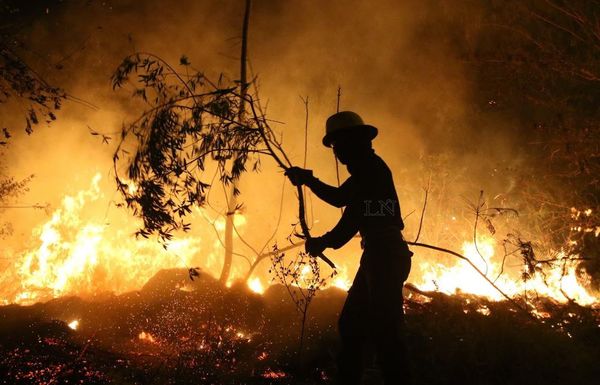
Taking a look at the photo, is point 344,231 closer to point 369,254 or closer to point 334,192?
point 369,254

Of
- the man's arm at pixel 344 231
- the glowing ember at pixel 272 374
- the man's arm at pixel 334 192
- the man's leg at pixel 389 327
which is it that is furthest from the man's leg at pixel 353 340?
the glowing ember at pixel 272 374

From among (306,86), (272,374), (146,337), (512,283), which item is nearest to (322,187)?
(272,374)

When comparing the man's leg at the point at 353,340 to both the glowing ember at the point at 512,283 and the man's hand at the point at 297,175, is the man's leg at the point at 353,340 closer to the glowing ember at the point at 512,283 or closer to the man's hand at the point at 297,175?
the man's hand at the point at 297,175

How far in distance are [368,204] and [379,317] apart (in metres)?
1.00

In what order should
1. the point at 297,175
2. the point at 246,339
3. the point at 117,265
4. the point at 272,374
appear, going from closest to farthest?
the point at 297,175 < the point at 272,374 < the point at 246,339 < the point at 117,265

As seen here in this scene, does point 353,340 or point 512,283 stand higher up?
point 512,283

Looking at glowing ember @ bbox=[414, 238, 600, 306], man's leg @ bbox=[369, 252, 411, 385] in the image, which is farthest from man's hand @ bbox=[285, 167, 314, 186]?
glowing ember @ bbox=[414, 238, 600, 306]

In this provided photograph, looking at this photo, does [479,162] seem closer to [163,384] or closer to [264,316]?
[264,316]

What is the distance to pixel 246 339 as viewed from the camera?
23.3ft

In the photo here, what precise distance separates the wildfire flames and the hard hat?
6.54m

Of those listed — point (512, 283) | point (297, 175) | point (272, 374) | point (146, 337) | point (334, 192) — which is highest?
point (512, 283)

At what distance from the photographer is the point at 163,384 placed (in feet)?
17.0

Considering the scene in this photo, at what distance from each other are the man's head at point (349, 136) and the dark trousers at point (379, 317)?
0.89 meters

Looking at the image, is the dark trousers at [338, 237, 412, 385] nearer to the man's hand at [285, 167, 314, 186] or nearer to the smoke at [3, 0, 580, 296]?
the man's hand at [285, 167, 314, 186]
